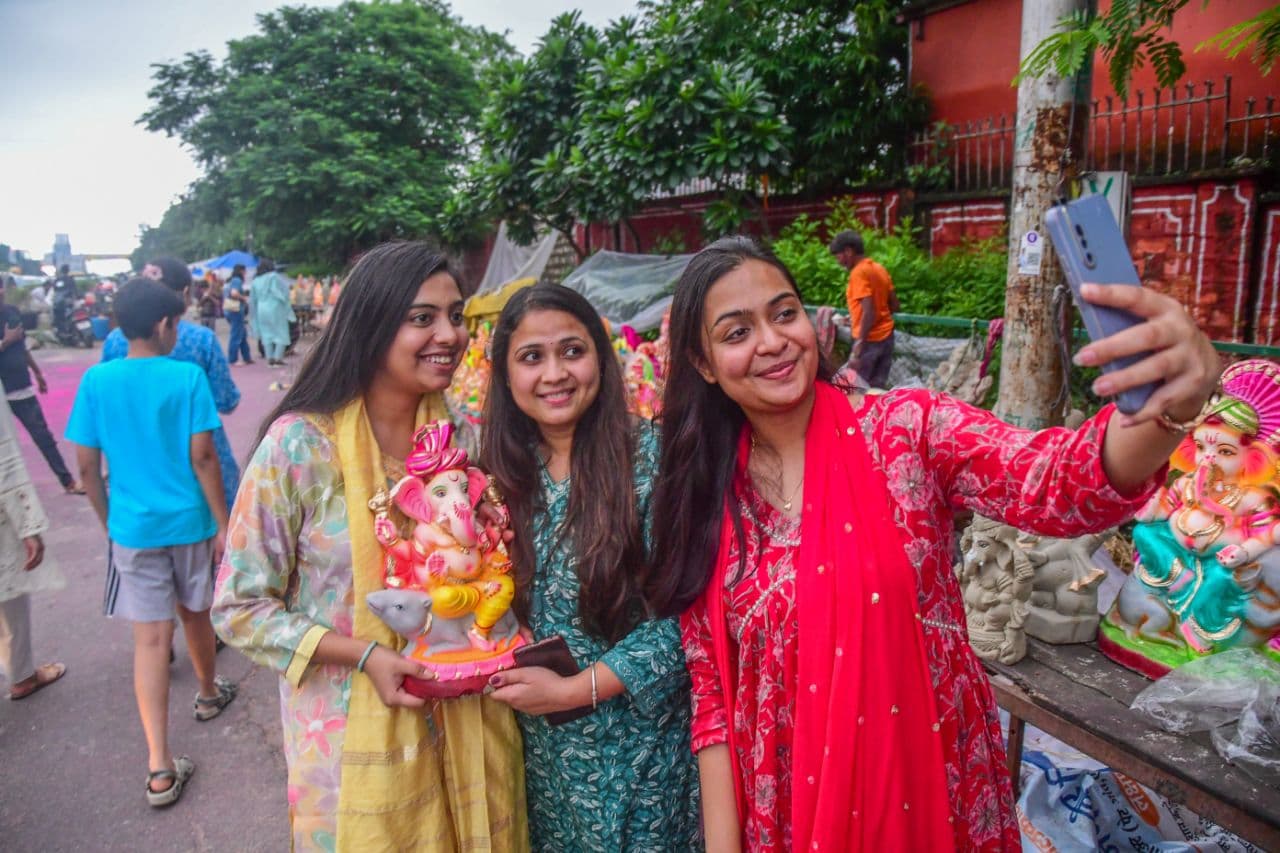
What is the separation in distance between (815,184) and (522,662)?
343 inches

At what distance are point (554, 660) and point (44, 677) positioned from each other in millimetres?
3723

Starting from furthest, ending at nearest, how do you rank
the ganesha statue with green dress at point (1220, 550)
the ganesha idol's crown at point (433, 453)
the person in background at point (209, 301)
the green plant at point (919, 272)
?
1. the person in background at point (209, 301)
2. the green plant at point (919, 272)
3. the ganesha statue with green dress at point (1220, 550)
4. the ganesha idol's crown at point (433, 453)

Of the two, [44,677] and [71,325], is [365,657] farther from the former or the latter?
[71,325]

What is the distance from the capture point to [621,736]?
1809 mm

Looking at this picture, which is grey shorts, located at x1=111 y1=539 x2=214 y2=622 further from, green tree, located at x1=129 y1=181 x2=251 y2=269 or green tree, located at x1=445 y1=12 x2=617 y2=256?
green tree, located at x1=129 y1=181 x2=251 y2=269

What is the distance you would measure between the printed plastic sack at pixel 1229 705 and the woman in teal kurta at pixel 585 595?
1112 mm

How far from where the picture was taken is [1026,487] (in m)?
1.27

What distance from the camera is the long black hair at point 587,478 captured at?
178 centimetres

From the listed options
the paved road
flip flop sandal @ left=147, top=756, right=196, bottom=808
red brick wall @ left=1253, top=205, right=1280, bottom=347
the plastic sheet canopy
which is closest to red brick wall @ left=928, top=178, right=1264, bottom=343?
red brick wall @ left=1253, top=205, right=1280, bottom=347

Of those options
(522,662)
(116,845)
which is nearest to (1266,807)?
(522,662)

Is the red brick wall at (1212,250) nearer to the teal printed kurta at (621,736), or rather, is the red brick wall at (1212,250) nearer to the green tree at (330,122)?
the teal printed kurta at (621,736)

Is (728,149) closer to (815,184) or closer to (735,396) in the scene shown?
(815,184)

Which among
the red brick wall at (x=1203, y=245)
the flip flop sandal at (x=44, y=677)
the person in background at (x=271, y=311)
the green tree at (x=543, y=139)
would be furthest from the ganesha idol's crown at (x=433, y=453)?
the person in background at (x=271, y=311)

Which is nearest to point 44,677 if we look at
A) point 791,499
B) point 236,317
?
point 791,499
